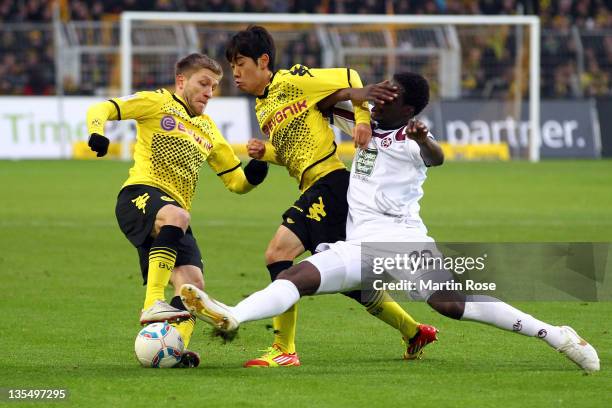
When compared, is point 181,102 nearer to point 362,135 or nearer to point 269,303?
point 362,135

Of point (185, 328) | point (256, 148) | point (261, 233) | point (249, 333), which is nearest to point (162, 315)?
point (185, 328)

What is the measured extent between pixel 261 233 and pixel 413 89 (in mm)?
8600

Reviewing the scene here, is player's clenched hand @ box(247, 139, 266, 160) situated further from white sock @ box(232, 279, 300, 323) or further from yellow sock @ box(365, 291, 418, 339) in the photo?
white sock @ box(232, 279, 300, 323)

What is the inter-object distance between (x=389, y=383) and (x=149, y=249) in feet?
6.26

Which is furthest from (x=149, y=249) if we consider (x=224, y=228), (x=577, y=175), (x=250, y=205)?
(x=577, y=175)

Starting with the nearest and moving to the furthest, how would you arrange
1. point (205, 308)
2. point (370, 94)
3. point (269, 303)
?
point (205, 308) → point (269, 303) → point (370, 94)

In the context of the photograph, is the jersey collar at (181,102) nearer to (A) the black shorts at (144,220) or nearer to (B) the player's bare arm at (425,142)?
(A) the black shorts at (144,220)

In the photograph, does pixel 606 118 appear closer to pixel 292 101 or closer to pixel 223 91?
pixel 223 91

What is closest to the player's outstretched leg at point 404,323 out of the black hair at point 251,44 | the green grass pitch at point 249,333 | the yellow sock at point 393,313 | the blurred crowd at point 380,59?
the yellow sock at point 393,313

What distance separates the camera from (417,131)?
273 inches

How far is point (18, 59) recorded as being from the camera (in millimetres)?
32469

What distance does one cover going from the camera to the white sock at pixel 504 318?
23.4 ft

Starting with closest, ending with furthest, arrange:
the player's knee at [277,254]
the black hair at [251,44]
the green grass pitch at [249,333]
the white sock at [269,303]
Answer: the green grass pitch at [249,333]
the white sock at [269,303]
the player's knee at [277,254]
the black hair at [251,44]

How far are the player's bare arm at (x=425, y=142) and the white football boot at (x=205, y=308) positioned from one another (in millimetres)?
1396
